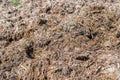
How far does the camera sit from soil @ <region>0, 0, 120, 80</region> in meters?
3.86

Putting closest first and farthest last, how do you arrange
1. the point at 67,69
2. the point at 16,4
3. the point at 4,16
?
the point at 67,69 → the point at 4,16 → the point at 16,4

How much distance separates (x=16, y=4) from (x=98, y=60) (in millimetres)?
2387

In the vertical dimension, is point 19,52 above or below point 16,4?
below

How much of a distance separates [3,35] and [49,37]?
2.80ft

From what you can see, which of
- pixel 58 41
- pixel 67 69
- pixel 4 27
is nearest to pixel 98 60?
pixel 67 69

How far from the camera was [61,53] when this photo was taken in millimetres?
4129

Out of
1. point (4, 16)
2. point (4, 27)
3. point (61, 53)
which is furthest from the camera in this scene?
point (4, 16)

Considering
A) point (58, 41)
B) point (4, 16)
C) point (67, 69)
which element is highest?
point (4, 16)

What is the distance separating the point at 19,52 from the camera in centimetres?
419

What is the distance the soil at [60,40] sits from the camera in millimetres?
3855

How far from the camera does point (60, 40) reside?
14.2 feet

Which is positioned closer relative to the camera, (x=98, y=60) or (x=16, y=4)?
(x=98, y=60)

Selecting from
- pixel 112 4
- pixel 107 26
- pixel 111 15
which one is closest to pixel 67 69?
pixel 107 26

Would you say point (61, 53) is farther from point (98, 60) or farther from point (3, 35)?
point (3, 35)
